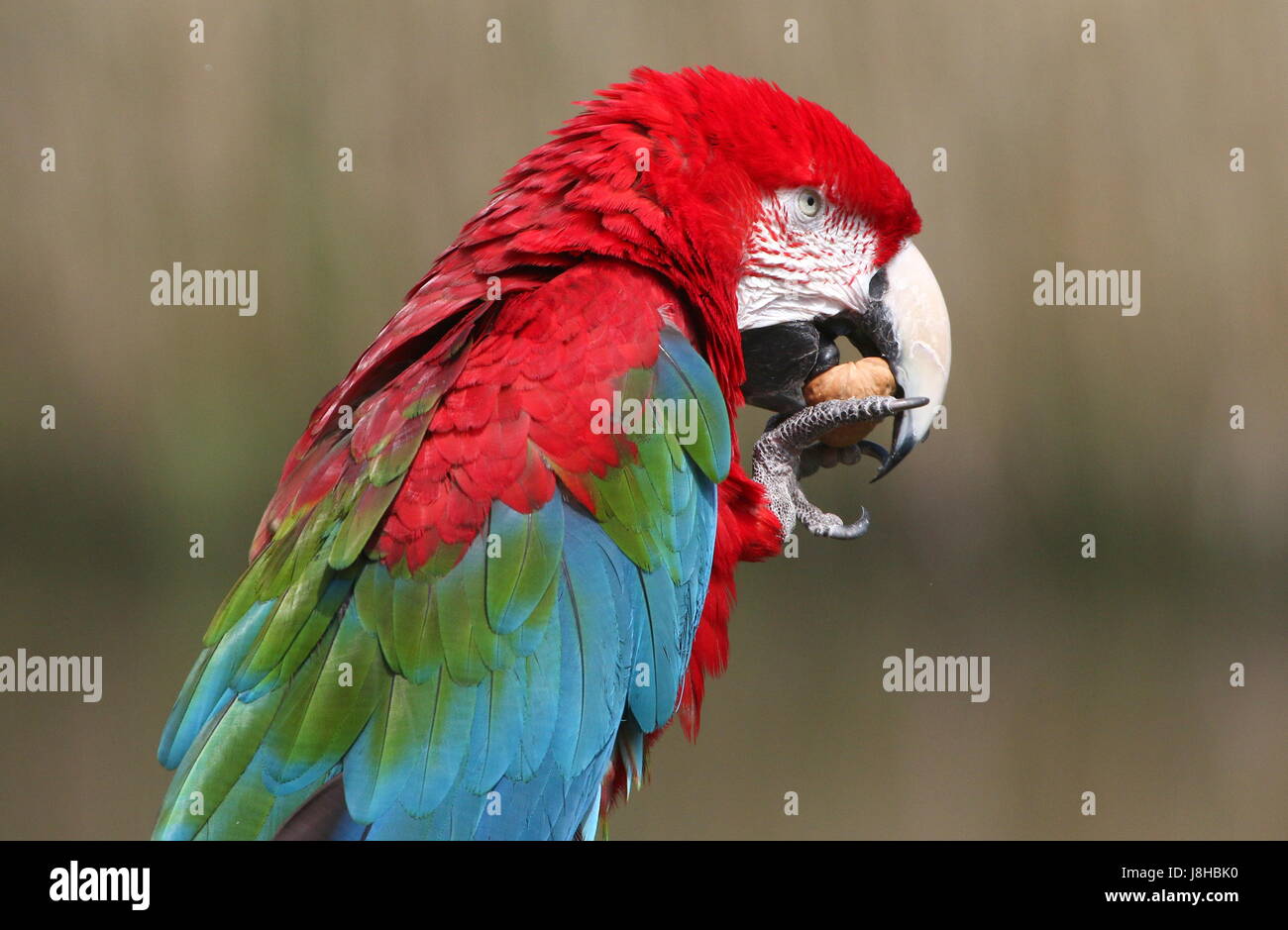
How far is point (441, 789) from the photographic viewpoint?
3.38 feet

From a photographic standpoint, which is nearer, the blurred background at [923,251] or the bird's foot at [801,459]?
the bird's foot at [801,459]

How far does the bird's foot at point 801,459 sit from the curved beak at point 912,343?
0.03m

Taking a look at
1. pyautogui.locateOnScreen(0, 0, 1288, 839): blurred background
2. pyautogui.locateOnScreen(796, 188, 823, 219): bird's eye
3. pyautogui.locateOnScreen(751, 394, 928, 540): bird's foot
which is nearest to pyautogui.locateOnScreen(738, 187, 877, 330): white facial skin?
pyautogui.locateOnScreen(796, 188, 823, 219): bird's eye

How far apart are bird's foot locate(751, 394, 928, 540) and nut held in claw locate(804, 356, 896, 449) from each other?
0.05ft

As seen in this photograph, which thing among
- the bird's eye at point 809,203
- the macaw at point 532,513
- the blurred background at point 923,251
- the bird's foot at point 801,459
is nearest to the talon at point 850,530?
the bird's foot at point 801,459

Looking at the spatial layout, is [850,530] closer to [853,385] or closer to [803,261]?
[853,385]

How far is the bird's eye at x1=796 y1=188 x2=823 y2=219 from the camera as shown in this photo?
52.4 inches

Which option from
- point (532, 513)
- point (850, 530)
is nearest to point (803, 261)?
point (850, 530)

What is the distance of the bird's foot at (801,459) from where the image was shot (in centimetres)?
139

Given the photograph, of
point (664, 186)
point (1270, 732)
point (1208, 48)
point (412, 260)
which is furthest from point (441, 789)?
point (1208, 48)

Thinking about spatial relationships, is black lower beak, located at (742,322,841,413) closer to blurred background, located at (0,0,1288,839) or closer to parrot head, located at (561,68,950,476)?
parrot head, located at (561,68,950,476)

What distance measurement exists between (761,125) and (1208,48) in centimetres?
234

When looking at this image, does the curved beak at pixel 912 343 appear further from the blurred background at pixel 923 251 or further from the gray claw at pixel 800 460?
the blurred background at pixel 923 251
